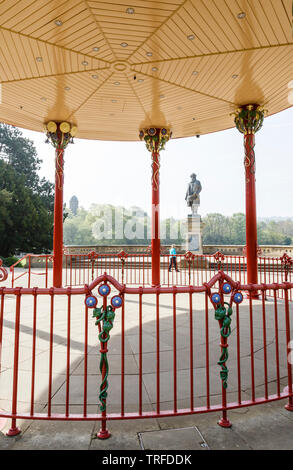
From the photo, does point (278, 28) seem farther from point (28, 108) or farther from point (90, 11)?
point (28, 108)

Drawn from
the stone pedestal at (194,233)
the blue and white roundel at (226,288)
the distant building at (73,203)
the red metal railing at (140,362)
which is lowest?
the red metal railing at (140,362)

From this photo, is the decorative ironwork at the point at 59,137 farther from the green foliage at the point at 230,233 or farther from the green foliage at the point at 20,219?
the green foliage at the point at 230,233

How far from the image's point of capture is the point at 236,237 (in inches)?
3076

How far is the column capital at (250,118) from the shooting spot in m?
7.64

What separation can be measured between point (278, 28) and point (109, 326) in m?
5.32

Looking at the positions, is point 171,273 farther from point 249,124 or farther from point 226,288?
point 226,288

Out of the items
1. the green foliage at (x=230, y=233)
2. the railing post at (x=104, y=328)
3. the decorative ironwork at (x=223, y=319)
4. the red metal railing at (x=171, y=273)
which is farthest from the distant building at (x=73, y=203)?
the decorative ironwork at (x=223, y=319)

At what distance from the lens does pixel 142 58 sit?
5504 mm

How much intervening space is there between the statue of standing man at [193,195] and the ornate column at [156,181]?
354 inches

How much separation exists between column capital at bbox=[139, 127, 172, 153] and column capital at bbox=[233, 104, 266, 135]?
99.7 inches

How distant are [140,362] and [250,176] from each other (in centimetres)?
671

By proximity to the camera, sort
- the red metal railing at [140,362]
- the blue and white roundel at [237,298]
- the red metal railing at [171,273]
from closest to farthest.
Result: 1. the red metal railing at [140,362]
2. the blue and white roundel at [237,298]
3. the red metal railing at [171,273]
